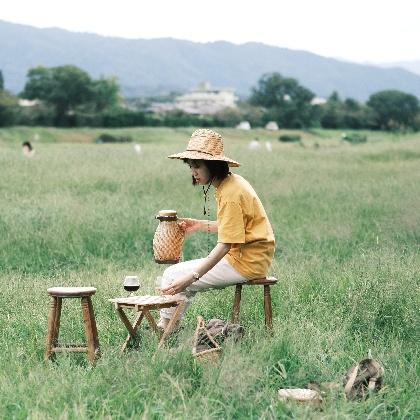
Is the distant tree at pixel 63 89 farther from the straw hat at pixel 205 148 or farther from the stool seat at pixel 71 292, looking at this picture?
the stool seat at pixel 71 292

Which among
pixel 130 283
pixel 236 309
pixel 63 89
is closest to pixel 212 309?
pixel 236 309

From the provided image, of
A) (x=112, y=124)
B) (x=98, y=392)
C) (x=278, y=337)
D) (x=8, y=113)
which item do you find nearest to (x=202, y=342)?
(x=278, y=337)

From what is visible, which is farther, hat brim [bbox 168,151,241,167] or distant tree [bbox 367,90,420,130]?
distant tree [bbox 367,90,420,130]

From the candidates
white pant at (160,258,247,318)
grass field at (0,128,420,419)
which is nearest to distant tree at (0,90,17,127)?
grass field at (0,128,420,419)

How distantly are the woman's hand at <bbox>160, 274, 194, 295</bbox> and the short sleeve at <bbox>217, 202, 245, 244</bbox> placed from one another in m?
0.36

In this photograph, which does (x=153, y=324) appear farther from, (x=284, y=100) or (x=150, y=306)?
(x=284, y=100)

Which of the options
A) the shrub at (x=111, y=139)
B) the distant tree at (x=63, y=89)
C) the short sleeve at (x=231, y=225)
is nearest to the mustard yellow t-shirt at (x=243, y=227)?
the short sleeve at (x=231, y=225)

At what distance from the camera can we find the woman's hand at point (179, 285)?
6.04 m

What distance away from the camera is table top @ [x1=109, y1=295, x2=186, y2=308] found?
580cm

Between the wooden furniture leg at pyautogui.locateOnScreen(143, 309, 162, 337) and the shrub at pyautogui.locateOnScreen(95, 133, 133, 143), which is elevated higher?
the wooden furniture leg at pyautogui.locateOnScreen(143, 309, 162, 337)

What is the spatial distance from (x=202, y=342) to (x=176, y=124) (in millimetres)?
75424

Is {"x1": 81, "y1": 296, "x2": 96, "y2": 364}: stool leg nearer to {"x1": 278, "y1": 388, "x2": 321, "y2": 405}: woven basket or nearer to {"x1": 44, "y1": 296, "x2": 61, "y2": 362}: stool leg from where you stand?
{"x1": 44, "y1": 296, "x2": 61, "y2": 362}: stool leg

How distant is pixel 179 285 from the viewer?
6.04 m

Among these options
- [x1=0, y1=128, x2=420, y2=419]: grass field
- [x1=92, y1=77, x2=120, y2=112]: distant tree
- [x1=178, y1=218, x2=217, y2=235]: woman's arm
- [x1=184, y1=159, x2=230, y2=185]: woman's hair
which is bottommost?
[x1=0, y1=128, x2=420, y2=419]: grass field
